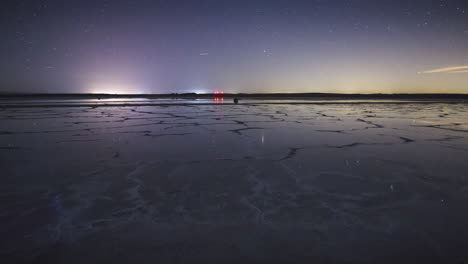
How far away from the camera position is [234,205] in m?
1.68

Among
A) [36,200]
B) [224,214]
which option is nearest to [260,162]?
[224,214]

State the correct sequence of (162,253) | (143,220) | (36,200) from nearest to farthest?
(162,253) → (143,220) → (36,200)

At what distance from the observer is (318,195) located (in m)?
1.84

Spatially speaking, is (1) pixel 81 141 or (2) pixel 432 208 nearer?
(2) pixel 432 208

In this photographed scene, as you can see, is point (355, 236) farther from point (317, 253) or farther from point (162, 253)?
point (162, 253)

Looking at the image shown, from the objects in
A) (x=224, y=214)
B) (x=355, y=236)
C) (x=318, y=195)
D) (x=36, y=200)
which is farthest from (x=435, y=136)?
(x=36, y=200)

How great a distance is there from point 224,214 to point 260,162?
1.24 m

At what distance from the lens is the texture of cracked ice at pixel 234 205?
3.95 feet

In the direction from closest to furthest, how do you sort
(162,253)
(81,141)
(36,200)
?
(162,253) → (36,200) → (81,141)

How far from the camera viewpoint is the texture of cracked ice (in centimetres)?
120

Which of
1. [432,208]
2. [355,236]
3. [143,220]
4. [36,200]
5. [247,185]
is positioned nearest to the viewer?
[355,236]

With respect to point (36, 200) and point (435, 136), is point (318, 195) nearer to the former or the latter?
point (36, 200)

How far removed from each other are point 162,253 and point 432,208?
5.28 ft

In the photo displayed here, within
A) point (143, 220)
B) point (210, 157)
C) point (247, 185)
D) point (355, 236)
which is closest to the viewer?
point (355, 236)
